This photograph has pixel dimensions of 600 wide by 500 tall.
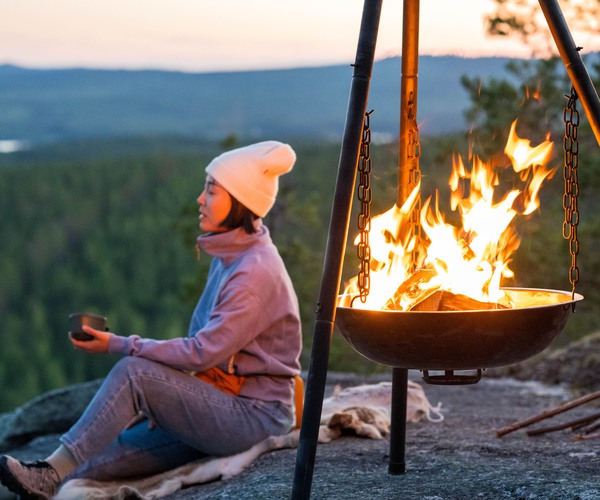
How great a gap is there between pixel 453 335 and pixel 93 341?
5.08 ft

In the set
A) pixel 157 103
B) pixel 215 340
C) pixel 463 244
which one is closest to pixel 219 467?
pixel 215 340

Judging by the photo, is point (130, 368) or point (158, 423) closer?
point (130, 368)

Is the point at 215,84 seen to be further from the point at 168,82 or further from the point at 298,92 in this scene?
the point at 298,92

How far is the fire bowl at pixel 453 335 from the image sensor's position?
8.87 ft

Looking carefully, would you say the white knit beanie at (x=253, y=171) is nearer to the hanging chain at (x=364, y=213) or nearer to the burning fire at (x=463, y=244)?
the burning fire at (x=463, y=244)

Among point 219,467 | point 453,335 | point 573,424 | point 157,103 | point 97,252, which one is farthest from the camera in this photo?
point 157,103

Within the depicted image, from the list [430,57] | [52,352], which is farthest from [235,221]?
[52,352]

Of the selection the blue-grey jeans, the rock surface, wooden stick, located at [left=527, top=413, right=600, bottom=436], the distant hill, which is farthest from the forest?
the blue-grey jeans

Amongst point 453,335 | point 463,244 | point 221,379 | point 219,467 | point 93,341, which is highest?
point 463,244

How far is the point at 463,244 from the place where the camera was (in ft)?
10.7

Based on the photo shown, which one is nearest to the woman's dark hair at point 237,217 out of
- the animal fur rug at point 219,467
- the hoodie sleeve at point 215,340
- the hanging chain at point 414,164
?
the hoodie sleeve at point 215,340

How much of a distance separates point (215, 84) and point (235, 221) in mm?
106968

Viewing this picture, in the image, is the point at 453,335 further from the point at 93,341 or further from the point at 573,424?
the point at 573,424

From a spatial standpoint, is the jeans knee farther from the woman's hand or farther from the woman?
the woman's hand
